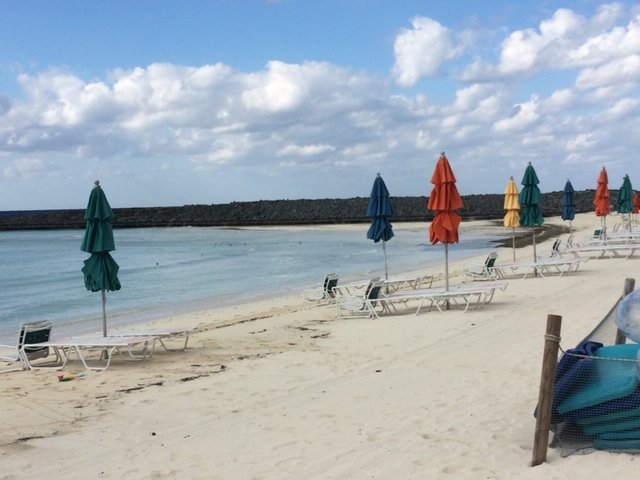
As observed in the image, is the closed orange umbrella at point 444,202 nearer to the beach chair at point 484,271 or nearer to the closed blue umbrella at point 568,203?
the beach chair at point 484,271

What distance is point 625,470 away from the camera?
3684mm

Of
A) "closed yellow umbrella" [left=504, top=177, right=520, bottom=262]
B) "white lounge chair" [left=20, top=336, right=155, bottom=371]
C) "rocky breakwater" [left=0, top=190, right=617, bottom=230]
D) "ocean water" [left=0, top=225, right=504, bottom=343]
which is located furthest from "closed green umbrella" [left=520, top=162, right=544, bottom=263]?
"rocky breakwater" [left=0, top=190, right=617, bottom=230]

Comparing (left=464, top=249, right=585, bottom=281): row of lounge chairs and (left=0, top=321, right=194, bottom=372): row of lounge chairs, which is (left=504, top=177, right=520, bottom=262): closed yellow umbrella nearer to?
(left=464, top=249, right=585, bottom=281): row of lounge chairs

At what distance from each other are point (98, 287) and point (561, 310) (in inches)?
263

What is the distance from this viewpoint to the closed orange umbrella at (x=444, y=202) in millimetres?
10508

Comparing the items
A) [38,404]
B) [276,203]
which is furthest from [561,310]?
[276,203]

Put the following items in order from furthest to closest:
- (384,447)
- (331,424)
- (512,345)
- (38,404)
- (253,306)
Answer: (253,306), (512,345), (38,404), (331,424), (384,447)

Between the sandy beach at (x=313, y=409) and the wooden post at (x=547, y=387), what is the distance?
11 centimetres

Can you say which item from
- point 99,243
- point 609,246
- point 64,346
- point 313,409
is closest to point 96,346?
point 64,346

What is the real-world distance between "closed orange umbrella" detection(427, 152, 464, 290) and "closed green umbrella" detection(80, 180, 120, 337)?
16.2ft

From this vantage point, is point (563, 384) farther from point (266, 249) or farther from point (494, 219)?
point (494, 219)

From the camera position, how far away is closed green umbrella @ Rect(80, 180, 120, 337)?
855 centimetres

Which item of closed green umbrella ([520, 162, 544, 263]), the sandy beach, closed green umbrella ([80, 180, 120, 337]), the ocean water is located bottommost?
the ocean water

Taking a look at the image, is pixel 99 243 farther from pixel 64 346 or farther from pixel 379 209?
pixel 379 209
